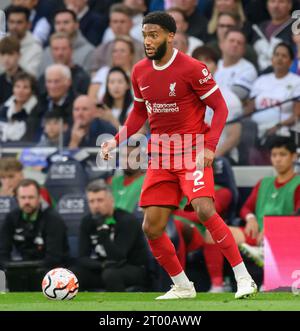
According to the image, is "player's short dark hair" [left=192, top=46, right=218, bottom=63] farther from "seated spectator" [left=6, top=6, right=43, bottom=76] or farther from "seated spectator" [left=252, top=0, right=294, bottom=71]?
"seated spectator" [left=6, top=6, right=43, bottom=76]

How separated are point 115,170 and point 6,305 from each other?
4.46 meters

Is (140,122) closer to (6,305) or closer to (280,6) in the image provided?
(6,305)

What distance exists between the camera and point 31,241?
12508 mm


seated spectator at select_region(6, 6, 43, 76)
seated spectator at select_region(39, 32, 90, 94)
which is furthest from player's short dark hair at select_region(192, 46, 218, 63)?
seated spectator at select_region(6, 6, 43, 76)

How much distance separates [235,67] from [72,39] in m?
2.57

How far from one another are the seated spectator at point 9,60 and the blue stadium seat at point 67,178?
2.36 m

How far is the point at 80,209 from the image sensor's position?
13.2 meters

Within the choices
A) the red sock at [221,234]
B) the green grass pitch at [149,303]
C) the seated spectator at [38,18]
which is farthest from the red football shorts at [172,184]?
the seated spectator at [38,18]

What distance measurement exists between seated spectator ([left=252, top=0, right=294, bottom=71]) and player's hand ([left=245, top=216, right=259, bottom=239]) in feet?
8.75

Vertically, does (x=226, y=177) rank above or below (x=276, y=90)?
below

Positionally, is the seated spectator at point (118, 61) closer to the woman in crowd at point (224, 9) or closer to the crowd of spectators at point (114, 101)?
the crowd of spectators at point (114, 101)

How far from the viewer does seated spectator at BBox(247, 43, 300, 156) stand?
43.3 ft

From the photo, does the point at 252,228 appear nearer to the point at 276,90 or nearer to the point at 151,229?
the point at 276,90

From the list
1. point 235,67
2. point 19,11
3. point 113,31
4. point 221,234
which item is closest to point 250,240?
point 235,67
